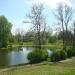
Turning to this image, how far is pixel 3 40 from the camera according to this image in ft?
233

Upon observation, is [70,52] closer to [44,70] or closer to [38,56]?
[38,56]

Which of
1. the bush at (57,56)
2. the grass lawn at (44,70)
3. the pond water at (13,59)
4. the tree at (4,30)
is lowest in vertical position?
the pond water at (13,59)

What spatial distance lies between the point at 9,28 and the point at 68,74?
60.0m

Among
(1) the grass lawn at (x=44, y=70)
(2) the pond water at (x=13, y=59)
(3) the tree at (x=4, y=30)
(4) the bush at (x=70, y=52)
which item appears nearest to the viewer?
(1) the grass lawn at (x=44, y=70)

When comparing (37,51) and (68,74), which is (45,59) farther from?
(68,74)

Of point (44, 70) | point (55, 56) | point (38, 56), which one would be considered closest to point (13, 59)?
point (38, 56)

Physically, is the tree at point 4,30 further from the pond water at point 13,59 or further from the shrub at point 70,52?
the shrub at point 70,52

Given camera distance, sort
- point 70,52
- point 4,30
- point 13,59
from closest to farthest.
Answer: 1. point 70,52
2. point 13,59
3. point 4,30

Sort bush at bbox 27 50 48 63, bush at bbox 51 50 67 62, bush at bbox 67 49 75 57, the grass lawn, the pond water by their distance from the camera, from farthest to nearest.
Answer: bush at bbox 67 49 75 57, the pond water, bush at bbox 27 50 48 63, bush at bbox 51 50 67 62, the grass lawn

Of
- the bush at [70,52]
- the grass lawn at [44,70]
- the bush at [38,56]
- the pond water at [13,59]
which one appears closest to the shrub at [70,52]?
the bush at [70,52]

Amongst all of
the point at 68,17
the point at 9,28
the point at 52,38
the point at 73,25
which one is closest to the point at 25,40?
the point at 52,38

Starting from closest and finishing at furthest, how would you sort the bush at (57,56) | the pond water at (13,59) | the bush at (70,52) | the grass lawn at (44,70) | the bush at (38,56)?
the grass lawn at (44,70)
the bush at (57,56)
the bush at (38,56)
the pond water at (13,59)
the bush at (70,52)

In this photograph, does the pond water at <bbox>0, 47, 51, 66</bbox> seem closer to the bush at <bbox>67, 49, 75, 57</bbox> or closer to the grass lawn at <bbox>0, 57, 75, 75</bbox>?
the bush at <bbox>67, 49, 75, 57</bbox>

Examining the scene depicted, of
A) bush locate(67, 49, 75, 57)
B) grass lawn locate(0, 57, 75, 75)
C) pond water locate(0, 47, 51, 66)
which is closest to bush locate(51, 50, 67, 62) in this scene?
pond water locate(0, 47, 51, 66)
